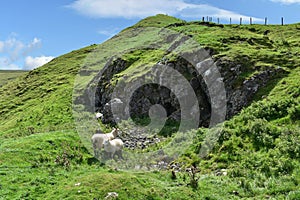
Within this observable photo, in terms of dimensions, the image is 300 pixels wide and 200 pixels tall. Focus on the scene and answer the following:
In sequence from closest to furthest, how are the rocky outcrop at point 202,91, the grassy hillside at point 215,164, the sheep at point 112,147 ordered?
the grassy hillside at point 215,164
the sheep at point 112,147
the rocky outcrop at point 202,91

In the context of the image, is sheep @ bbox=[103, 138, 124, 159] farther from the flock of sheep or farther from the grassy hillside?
the grassy hillside

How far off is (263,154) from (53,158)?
50.4 ft

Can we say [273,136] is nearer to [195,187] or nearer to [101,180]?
[195,187]

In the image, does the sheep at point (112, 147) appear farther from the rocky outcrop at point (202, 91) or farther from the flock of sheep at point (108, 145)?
the rocky outcrop at point (202, 91)

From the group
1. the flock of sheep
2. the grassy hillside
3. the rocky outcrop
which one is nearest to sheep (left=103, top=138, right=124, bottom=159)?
the flock of sheep

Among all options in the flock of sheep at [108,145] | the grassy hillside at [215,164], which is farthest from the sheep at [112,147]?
the grassy hillside at [215,164]

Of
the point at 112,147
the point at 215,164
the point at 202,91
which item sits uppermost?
the point at 202,91

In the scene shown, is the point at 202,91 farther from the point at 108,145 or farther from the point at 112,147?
the point at 108,145

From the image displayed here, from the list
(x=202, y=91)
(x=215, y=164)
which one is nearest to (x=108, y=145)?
(x=215, y=164)

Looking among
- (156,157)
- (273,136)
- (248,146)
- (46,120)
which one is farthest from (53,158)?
(46,120)

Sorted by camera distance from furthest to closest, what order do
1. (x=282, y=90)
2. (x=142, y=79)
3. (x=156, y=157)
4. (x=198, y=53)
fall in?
1. (x=142, y=79)
2. (x=198, y=53)
3. (x=282, y=90)
4. (x=156, y=157)

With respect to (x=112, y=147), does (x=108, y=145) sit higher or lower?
higher

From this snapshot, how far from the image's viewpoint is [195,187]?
699 inches

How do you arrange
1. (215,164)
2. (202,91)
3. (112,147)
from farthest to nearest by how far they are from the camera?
(202,91)
(112,147)
(215,164)
